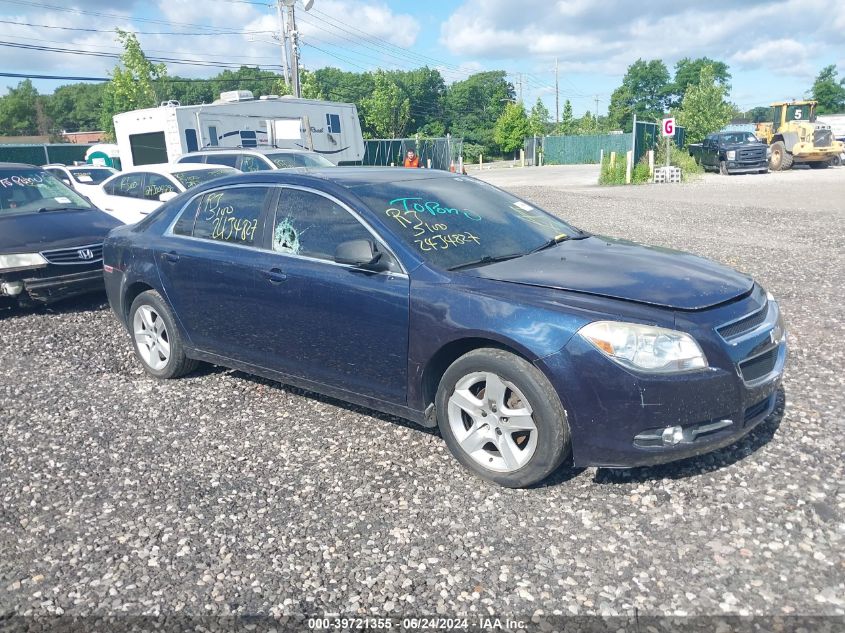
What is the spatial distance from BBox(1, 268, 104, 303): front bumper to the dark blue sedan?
2670mm

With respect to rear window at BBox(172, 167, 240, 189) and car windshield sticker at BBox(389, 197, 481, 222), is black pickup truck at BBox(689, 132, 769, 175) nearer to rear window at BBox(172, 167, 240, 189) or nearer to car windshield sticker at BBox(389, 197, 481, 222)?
rear window at BBox(172, 167, 240, 189)

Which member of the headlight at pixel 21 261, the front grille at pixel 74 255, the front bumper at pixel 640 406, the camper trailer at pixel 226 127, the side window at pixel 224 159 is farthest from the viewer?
the camper trailer at pixel 226 127

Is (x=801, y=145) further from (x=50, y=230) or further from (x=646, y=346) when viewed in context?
(x=646, y=346)

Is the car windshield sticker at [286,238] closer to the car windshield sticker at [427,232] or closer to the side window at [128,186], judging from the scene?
the car windshield sticker at [427,232]

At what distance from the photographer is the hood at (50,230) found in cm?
758

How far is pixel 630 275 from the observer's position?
3900 millimetres

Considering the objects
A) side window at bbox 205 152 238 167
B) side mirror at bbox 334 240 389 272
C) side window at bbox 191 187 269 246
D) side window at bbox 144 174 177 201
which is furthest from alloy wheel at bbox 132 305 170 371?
side window at bbox 205 152 238 167

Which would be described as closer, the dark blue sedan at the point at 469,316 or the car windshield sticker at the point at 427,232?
the dark blue sedan at the point at 469,316

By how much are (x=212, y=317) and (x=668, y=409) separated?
3130mm

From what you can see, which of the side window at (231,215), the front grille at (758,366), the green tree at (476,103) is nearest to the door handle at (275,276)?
the side window at (231,215)

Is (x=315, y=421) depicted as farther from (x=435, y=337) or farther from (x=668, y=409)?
(x=668, y=409)

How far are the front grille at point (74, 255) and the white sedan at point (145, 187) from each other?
7.16 ft

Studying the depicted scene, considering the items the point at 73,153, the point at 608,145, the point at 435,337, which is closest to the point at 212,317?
the point at 435,337

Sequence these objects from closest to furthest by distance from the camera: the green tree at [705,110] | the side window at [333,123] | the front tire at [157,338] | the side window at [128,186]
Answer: the front tire at [157,338] → the side window at [128,186] → the side window at [333,123] → the green tree at [705,110]
